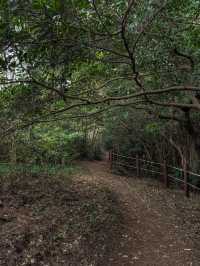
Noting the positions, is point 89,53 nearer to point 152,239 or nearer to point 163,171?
point 152,239

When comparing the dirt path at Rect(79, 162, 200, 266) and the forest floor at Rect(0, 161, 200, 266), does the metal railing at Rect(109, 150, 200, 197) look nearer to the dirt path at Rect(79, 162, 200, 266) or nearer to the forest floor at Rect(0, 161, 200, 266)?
the forest floor at Rect(0, 161, 200, 266)

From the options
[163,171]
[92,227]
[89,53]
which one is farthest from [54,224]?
[163,171]

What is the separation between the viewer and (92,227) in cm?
621

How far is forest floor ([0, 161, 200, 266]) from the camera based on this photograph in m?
5.06

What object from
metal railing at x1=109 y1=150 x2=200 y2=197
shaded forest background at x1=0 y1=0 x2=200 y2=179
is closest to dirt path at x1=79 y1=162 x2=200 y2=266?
metal railing at x1=109 y1=150 x2=200 y2=197

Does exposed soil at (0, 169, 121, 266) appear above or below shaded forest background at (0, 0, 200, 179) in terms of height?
below

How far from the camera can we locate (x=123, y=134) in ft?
57.8

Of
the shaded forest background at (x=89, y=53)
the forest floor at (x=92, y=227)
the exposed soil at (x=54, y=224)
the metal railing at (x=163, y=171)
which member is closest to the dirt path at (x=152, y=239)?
the forest floor at (x=92, y=227)

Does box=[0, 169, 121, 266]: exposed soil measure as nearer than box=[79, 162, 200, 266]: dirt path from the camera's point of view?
Yes

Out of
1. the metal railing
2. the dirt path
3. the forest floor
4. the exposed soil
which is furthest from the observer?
the metal railing

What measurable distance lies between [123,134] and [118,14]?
1347 cm

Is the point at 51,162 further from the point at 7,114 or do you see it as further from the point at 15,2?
the point at 15,2

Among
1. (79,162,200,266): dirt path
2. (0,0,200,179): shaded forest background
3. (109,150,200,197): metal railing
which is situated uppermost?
(0,0,200,179): shaded forest background

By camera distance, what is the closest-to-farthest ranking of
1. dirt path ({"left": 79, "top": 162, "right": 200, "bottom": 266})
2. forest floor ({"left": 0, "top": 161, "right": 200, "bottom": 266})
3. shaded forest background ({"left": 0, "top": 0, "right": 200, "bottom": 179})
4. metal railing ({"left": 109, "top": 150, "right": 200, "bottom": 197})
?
shaded forest background ({"left": 0, "top": 0, "right": 200, "bottom": 179}) < forest floor ({"left": 0, "top": 161, "right": 200, "bottom": 266}) < dirt path ({"left": 79, "top": 162, "right": 200, "bottom": 266}) < metal railing ({"left": 109, "top": 150, "right": 200, "bottom": 197})
